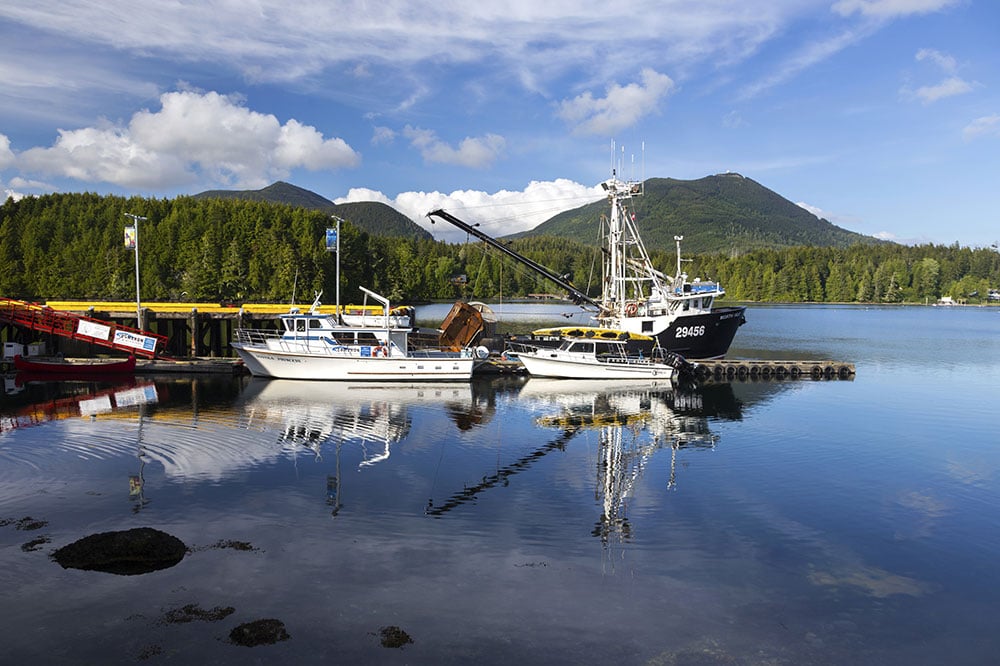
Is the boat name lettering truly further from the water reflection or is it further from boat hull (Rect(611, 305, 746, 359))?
the water reflection

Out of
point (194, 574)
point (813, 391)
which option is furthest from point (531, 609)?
point (813, 391)

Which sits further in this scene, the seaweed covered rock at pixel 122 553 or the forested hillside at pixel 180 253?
the forested hillside at pixel 180 253

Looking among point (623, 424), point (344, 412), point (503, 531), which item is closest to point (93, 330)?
point (344, 412)

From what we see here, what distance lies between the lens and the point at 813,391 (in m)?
40.1

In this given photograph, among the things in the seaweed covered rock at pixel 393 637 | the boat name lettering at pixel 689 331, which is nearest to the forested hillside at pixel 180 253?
the boat name lettering at pixel 689 331

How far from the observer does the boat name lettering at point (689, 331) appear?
48.2 meters

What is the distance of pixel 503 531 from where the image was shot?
16141 mm

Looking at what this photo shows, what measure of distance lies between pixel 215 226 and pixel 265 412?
275 ft

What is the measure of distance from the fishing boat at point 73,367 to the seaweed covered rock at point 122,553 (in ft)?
96.4

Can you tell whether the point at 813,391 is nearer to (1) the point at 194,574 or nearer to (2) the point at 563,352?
(2) the point at 563,352

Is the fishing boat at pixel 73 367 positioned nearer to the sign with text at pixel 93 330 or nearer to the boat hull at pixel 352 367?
the sign with text at pixel 93 330

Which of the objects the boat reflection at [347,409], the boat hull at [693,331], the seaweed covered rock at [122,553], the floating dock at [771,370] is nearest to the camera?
the seaweed covered rock at [122,553]

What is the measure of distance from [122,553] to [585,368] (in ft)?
105

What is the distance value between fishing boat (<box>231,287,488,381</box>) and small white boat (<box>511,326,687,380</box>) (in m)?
5.41
